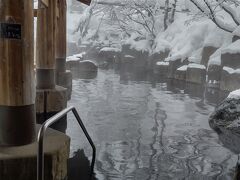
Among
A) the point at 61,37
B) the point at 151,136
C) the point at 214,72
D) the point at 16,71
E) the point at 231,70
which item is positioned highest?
the point at 61,37

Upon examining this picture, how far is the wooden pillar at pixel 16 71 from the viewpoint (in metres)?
3.71

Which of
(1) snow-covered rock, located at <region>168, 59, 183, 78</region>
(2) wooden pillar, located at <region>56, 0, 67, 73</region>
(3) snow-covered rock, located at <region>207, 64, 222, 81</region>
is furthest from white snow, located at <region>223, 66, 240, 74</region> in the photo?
(2) wooden pillar, located at <region>56, 0, 67, 73</region>

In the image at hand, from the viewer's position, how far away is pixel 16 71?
376cm

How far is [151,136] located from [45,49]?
302 centimetres

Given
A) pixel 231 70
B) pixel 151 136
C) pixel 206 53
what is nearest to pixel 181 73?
pixel 206 53

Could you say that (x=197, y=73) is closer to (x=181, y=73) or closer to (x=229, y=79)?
(x=181, y=73)

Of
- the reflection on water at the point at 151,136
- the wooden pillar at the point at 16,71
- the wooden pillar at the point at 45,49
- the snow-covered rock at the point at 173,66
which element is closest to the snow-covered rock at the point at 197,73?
the snow-covered rock at the point at 173,66

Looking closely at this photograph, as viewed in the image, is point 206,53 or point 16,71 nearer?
point 16,71

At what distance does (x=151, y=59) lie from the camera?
24.8 m

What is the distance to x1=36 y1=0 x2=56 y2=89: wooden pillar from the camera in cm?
788

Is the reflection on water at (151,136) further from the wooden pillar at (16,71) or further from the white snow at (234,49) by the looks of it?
the white snow at (234,49)

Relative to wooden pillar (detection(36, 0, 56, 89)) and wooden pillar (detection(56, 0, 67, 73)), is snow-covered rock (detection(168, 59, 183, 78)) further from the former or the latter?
wooden pillar (detection(36, 0, 56, 89))

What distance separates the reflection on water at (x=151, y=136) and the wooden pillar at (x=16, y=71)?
5.49 ft

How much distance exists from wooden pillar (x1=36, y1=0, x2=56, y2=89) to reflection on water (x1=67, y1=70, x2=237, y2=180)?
115 cm
